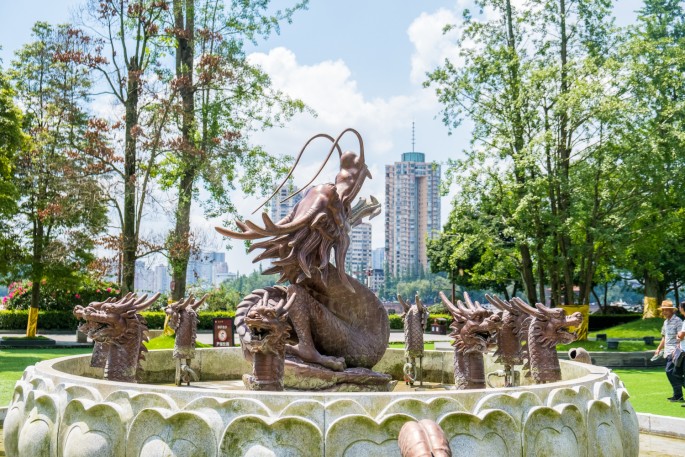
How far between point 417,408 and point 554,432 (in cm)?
112

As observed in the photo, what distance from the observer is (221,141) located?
78.8 ft

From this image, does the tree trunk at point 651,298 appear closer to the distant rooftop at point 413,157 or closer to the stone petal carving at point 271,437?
the stone petal carving at point 271,437

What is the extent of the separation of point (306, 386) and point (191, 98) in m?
18.9

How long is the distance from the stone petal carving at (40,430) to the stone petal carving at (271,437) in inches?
60.4

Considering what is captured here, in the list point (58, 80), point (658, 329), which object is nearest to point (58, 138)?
point (58, 80)

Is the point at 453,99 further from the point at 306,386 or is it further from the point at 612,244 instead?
the point at 306,386

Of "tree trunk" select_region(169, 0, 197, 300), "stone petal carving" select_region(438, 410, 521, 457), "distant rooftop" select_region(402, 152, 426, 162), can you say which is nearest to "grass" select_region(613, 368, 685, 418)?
"stone petal carving" select_region(438, 410, 521, 457)

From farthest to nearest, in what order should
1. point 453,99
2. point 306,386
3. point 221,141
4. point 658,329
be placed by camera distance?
point 658,329 < point 453,99 < point 221,141 < point 306,386

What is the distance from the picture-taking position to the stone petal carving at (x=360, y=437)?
472cm

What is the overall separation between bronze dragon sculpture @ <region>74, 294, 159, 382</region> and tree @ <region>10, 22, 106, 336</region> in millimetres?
16452

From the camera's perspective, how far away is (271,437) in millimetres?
4742

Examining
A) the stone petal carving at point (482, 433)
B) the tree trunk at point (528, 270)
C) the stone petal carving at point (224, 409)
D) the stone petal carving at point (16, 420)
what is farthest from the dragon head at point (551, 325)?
the tree trunk at point (528, 270)

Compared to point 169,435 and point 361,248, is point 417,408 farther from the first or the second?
point 361,248

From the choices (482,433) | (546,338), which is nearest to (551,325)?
(546,338)
